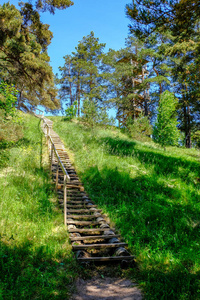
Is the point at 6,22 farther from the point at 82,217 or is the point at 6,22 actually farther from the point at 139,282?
the point at 139,282

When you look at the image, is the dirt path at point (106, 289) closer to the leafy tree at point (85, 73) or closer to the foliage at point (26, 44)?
the foliage at point (26, 44)

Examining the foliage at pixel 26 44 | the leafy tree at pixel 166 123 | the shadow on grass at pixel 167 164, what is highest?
the foliage at pixel 26 44

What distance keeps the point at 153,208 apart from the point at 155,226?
851mm

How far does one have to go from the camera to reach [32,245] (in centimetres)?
393

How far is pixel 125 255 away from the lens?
13.3ft

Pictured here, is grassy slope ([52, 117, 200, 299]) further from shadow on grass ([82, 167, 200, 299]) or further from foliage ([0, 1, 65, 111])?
foliage ([0, 1, 65, 111])

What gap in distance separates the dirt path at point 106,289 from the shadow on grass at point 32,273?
204 mm

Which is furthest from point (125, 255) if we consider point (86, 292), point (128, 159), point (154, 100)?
point (154, 100)

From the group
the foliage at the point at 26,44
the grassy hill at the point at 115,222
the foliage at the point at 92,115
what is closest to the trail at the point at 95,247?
the grassy hill at the point at 115,222

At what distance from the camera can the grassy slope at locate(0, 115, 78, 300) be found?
9.75 ft

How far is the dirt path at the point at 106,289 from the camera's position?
3078mm

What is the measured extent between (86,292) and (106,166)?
621 cm

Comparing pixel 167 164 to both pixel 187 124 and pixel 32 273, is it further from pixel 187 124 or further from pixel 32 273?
pixel 187 124

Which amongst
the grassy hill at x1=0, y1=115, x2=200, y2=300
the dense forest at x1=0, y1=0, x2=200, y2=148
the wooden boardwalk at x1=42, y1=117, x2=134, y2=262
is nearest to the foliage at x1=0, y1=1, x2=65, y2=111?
the dense forest at x1=0, y1=0, x2=200, y2=148
